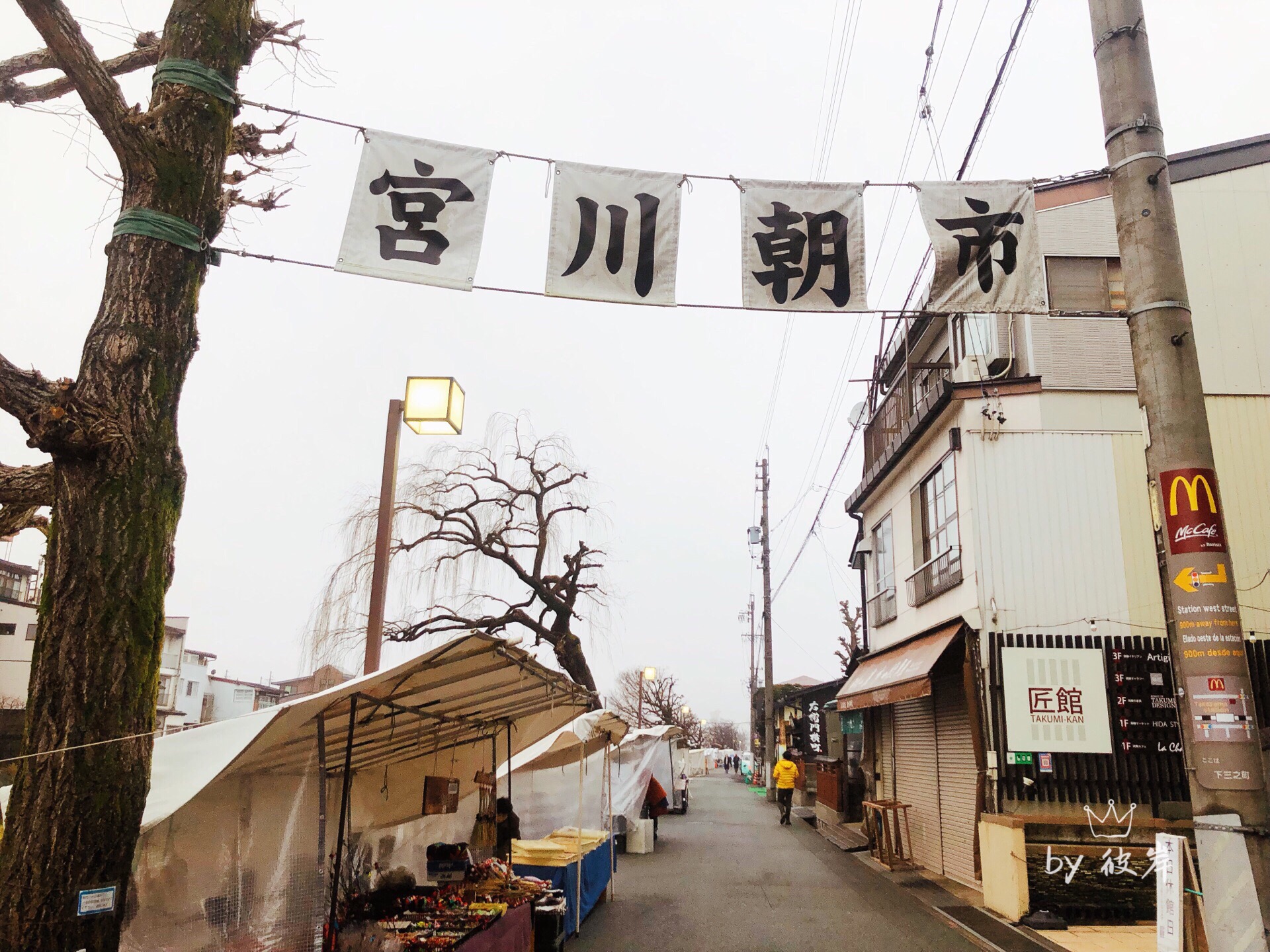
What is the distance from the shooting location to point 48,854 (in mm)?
3535

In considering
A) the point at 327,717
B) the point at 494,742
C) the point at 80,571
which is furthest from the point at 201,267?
the point at 494,742

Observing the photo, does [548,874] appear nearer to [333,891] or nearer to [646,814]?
[333,891]

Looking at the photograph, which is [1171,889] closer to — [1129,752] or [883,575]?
[1129,752]

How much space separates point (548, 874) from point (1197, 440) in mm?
8669

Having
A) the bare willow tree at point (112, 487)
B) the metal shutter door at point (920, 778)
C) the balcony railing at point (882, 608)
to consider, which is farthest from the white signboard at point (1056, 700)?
the bare willow tree at point (112, 487)

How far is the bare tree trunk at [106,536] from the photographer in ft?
11.7

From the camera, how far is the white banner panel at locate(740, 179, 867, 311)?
23.2 ft

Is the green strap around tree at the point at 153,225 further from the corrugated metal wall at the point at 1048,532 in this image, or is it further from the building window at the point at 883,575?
the building window at the point at 883,575

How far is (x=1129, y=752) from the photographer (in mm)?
10836

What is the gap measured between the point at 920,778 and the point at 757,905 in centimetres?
509

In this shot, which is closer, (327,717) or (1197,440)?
(1197,440)

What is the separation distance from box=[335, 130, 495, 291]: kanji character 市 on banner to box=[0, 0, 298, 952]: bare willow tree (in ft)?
6.10

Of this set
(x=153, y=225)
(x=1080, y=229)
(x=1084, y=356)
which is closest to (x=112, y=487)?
(x=153, y=225)

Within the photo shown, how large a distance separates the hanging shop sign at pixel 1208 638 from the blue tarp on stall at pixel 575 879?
23.6 ft
